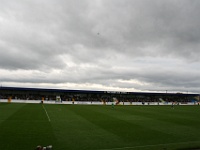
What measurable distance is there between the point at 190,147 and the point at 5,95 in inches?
2787

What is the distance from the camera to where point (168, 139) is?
1241 cm

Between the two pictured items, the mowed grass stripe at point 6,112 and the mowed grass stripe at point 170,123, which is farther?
the mowed grass stripe at point 6,112

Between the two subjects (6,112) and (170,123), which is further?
(6,112)

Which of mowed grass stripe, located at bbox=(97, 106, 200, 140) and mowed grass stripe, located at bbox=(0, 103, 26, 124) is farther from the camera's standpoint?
mowed grass stripe, located at bbox=(0, 103, 26, 124)

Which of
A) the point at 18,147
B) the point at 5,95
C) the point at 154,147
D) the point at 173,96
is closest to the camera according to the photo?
the point at 18,147

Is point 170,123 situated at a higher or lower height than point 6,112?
lower

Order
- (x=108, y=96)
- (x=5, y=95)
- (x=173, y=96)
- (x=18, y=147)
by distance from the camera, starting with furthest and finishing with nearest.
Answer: (x=173, y=96) < (x=108, y=96) < (x=5, y=95) < (x=18, y=147)

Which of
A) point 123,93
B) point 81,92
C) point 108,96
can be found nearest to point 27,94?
point 81,92

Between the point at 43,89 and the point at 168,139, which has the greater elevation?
the point at 43,89

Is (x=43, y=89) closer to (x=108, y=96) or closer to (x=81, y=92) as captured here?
(x=81, y=92)

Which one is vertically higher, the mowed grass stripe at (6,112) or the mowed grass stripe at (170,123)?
the mowed grass stripe at (6,112)

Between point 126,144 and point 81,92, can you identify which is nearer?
point 126,144

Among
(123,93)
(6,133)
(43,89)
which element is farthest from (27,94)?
(6,133)

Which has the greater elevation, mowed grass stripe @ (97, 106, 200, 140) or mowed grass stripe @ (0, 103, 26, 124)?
mowed grass stripe @ (0, 103, 26, 124)
